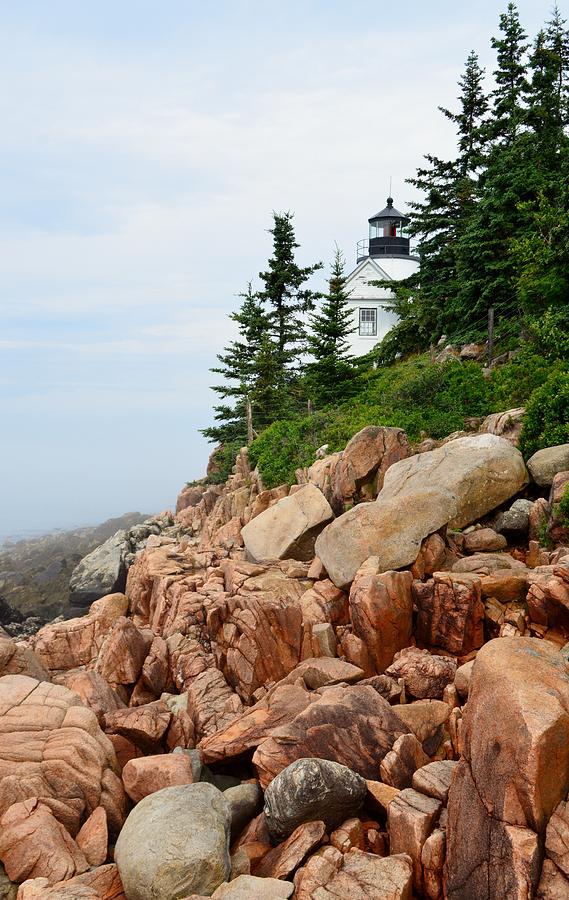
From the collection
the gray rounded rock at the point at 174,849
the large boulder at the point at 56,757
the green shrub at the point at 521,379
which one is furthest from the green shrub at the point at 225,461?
the gray rounded rock at the point at 174,849

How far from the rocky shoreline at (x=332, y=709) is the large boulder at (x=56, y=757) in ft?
0.12

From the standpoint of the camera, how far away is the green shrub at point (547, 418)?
1673 cm

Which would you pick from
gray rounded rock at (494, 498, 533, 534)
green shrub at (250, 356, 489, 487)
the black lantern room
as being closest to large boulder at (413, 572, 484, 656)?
gray rounded rock at (494, 498, 533, 534)

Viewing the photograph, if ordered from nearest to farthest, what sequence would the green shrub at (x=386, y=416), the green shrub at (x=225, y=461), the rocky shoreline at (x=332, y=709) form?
the rocky shoreline at (x=332, y=709)
the green shrub at (x=386, y=416)
the green shrub at (x=225, y=461)

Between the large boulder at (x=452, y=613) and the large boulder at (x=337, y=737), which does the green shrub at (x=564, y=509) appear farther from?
the large boulder at (x=337, y=737)

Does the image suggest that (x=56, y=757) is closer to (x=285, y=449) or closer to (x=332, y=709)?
(x=332, y=709)

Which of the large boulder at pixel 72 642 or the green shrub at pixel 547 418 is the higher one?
the green shrub at pixel 547 418

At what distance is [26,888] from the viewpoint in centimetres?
808

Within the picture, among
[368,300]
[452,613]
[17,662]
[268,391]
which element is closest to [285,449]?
[268,391]

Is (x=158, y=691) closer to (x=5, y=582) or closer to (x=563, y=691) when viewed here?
(x=563, y=691)

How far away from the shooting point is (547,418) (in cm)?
1711

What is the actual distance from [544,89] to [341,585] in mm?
33930

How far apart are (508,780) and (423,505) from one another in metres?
8.91

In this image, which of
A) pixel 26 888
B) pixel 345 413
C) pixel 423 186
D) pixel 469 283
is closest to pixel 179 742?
pixel 26 888
